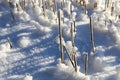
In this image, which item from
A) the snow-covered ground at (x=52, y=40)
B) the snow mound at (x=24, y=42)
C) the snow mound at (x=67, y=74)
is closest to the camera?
the snow mound at (x=67, y=74)

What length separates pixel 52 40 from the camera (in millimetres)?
3322

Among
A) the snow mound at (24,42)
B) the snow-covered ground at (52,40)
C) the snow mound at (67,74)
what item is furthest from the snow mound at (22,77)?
the snow mound at (24,42)

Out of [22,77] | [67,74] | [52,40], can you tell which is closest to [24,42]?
[52,40]

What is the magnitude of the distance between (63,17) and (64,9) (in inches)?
7.2

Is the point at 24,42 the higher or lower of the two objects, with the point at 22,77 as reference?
higher

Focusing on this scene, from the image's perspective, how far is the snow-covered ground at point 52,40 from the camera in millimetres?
2932

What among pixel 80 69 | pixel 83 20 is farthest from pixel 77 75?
pixel 83 20

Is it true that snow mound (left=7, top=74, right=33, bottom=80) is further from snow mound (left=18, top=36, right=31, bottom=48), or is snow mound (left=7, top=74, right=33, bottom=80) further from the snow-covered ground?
snow mound (left=18, top=36, right=31, bottom=48)

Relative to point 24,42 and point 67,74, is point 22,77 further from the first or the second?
point 24,42

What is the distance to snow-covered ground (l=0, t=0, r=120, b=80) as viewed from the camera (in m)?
2.93

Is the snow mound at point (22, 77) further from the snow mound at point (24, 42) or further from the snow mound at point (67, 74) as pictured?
the snow mound at point (24, 42)

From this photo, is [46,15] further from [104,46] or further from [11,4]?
[104,46]

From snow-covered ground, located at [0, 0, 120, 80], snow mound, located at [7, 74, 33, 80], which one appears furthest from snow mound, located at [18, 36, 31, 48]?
snow mound, located at [7, 74, 33, 80]

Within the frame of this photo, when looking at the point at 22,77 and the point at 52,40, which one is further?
the point at 52,40
